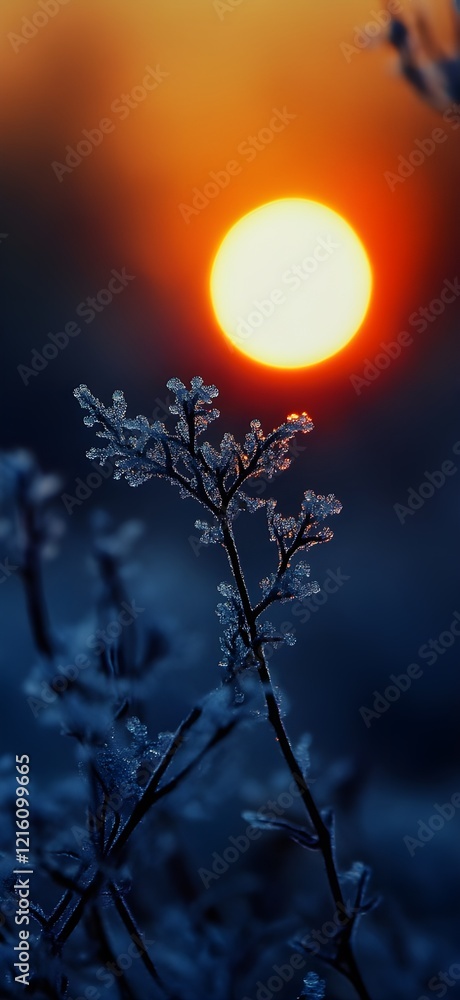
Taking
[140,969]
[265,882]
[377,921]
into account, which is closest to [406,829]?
[377,921]

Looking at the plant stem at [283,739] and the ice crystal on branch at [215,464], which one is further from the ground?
the ice crystal on branch at [215,464]

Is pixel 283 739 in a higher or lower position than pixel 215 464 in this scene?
lower

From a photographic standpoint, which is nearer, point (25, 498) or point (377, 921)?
point (25, 498)

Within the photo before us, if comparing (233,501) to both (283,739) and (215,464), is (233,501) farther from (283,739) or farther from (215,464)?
(283,739)

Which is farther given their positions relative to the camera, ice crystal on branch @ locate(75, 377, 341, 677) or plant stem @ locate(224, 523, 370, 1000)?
ice crystal on branch @ locate(75, 377, 341, 677)

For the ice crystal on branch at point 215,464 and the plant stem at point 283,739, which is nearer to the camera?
the plant stem at point 283,739

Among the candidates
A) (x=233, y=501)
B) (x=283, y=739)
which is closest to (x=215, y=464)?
(x=233, y=501)

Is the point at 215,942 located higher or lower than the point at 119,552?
lower

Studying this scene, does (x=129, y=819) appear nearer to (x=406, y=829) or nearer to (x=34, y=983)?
(x=34, y=983)
